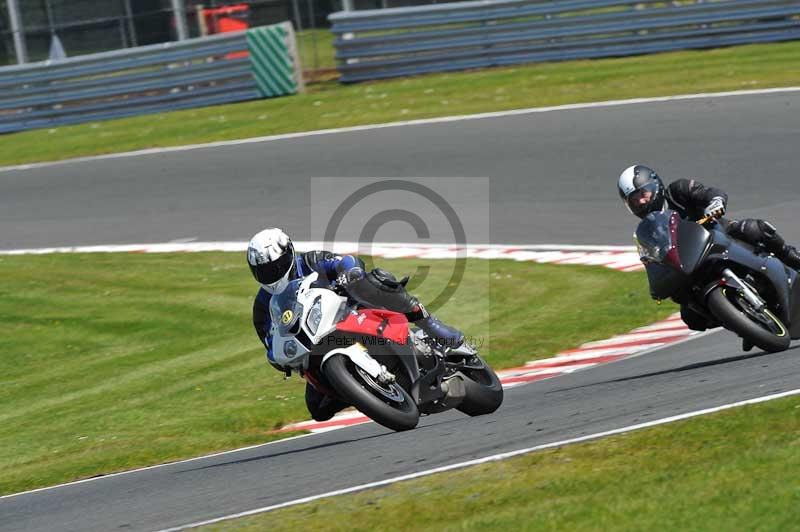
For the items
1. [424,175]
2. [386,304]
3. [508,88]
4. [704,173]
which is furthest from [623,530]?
[508,88]

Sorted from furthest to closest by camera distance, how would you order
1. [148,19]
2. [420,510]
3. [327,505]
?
[148,19] < [327,505] < [420,510]

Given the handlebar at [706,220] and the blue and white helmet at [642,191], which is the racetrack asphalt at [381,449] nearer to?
the handlebar at [706,220]

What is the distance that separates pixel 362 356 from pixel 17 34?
22447 mm

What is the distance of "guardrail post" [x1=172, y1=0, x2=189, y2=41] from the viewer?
87.4 feet

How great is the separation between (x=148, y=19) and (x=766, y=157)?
666 inches

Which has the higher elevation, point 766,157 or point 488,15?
point 488,15

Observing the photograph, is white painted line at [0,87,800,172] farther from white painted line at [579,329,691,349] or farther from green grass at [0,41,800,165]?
white painted line at [579,329,691,349]

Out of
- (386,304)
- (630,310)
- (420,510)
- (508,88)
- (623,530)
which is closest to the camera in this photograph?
(623,530)

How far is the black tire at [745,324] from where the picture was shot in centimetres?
771

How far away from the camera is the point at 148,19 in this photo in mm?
27547

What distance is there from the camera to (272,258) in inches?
281

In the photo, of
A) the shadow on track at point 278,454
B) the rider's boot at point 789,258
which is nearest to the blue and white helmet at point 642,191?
the rider's boot at point 789,258

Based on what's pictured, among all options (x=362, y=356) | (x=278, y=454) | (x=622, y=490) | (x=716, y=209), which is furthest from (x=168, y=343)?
(x=622, y=490)

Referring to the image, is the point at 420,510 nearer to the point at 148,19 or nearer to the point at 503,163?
the point at 503,163
